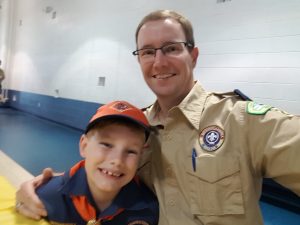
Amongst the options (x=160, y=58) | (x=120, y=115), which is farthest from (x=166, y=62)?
(x=120, y=115)

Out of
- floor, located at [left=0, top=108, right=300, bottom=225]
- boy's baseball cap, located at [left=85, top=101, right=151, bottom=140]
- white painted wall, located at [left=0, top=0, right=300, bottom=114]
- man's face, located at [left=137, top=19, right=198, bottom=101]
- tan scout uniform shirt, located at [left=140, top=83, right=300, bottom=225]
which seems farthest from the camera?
white painted wall, located at [left=0, top=0, right=300, bottom=114]

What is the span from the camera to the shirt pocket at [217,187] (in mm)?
993

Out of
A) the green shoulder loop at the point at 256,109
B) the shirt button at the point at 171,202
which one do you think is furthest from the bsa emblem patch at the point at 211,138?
the shirt button at the point at 171,202

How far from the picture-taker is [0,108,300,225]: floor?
110 inches

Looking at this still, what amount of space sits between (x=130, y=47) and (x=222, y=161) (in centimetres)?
439

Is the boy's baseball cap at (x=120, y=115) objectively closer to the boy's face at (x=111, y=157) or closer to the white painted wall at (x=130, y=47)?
the boy's face at (x=111, y=157)

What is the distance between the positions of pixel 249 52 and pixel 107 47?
3.21m

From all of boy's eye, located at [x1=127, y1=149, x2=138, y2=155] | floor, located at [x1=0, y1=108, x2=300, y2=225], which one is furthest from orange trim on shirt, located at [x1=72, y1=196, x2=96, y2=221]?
floor, located at [x1=0, y1=108, x2=300, y2=225]

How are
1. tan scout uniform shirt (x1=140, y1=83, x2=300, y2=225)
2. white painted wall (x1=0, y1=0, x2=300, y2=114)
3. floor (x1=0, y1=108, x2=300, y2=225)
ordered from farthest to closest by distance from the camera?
1. white painted wall (x1=0, y1=0, x2=300, y2=114)
2. floor (x1=0, y1=108, x2=300, y2=225)
3. tan scout uniform shirt (x1=140, y1=83, x2=300, y2=225)

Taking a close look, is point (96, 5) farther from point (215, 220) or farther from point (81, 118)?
point (215, 220)

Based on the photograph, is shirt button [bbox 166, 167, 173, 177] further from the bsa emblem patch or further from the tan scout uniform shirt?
the bsa emblem patch

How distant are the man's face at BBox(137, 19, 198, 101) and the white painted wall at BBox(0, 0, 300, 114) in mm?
2127

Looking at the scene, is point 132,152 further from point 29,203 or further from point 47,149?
point 47,149

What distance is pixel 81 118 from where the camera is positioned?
20.6 feet
